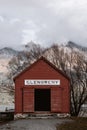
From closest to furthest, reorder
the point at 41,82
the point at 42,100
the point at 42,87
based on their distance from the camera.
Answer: the point at 42,87 → the point at 41,82 → the point at 42,100

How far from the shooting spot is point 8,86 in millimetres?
71875

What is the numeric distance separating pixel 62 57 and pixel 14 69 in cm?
839

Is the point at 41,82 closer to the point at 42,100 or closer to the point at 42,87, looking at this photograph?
the point at 42,87

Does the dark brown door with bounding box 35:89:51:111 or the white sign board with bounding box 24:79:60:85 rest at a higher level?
the white sign board with bounding box 24:79:60:85

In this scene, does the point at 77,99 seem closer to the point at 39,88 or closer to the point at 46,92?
the point at 46,92

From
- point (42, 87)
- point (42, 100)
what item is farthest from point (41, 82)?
point (42, 100)

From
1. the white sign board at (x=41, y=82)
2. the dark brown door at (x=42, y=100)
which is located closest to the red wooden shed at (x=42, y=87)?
the white sign board at (x=41, y=82)

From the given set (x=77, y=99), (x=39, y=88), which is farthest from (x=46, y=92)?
(x=77, y=99)

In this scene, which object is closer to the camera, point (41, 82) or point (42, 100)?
point (41, 82)

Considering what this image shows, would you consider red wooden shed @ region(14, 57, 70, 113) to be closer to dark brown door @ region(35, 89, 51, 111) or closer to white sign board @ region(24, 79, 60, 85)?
white sign board @ region(24, 79, 60, 85)

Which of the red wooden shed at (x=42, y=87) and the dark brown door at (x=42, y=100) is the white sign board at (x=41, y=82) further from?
the dark brown door at (x=42, y=100)

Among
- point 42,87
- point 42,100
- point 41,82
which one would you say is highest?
point 41,82

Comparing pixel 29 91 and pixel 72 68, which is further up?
pixel 72 68

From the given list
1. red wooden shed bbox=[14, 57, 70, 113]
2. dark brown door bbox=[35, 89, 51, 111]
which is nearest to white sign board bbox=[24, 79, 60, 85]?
red wooden shed bbox=[14, 57, 70, 113]
